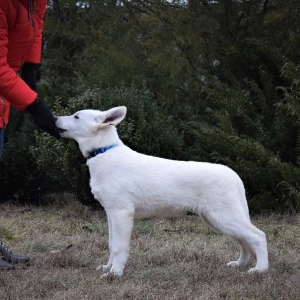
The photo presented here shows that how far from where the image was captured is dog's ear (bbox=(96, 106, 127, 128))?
188 inches

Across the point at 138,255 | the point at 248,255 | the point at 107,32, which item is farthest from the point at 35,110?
the point at 107,32

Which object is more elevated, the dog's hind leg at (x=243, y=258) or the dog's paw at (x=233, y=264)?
the dog's hind leg at (x=243, y=258)

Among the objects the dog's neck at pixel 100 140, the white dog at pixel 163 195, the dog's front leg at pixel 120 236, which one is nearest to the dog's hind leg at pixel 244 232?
the white dog at pixel 163 195

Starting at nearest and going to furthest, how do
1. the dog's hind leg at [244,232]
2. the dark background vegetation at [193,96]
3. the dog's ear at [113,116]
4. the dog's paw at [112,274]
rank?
the dog's paw at [112,274] < the dog's hind leg at [244,232] < the dog's ear at [113,116] < the dark background vegetation at [193,96]

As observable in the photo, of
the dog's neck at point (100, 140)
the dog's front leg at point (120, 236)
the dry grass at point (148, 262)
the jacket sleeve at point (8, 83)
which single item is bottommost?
the dry grass at point (148, 262)

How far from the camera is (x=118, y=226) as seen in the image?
15.3ft

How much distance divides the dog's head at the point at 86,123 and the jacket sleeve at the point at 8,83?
0.41 meters

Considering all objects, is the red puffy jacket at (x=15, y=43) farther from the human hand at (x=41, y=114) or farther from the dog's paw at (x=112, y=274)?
the dog's paw at (x=112, y=274)

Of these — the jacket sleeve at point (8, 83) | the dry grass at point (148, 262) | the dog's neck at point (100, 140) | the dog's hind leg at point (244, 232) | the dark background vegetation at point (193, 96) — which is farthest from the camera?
the dark background vegetation at point (193, 96)

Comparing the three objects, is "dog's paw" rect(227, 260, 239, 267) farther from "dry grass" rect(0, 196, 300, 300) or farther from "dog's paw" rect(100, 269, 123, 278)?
"dog's paw" rect(100, 269, 123, 278)

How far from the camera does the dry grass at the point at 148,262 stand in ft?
13.7

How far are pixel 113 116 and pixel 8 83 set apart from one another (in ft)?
2.93

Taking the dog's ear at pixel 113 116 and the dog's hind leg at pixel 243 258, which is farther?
the dog's hind leg at pixel 243 258

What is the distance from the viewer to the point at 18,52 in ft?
15.5
